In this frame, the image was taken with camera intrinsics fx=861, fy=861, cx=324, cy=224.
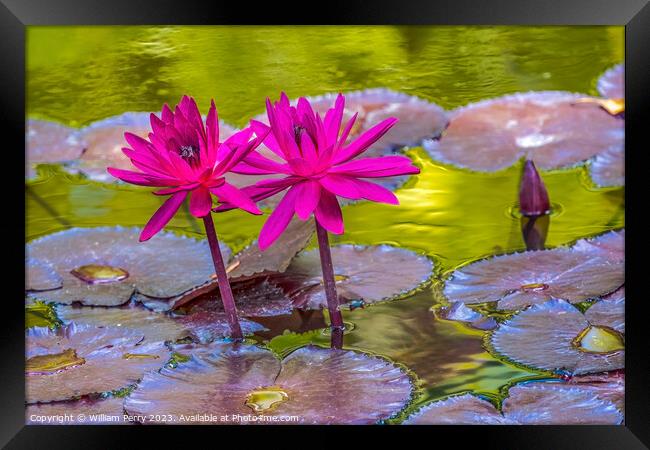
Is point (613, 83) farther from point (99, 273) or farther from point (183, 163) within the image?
point (99, 273)

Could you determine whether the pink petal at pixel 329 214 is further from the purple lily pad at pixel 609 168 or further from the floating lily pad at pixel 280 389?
the purple lily pad at pixel 609 168

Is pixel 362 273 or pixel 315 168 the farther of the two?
pixel 362 273

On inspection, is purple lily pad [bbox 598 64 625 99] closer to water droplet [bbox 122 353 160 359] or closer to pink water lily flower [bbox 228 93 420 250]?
pink water lily flower [bbox 228 93 420 250]

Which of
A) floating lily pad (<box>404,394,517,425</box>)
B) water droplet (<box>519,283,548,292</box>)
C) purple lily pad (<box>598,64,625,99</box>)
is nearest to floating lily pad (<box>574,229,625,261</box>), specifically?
water droplet (<box>519,283,548,292</box>)

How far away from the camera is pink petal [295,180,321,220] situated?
1.13 metres

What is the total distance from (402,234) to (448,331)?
0.23 metres

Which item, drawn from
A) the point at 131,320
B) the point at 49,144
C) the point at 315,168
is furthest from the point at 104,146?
the point at 315,168

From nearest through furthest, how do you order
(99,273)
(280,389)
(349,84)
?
1. (280,389)
2. (99,273)
3. (349,84)

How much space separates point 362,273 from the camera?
1318 millimetres

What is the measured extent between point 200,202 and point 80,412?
0.33m

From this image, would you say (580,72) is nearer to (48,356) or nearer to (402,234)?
(402,234)

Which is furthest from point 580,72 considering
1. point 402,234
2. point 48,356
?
point 48,356

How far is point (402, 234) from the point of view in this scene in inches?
54.6

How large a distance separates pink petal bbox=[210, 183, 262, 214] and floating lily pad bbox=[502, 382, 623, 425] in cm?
42
